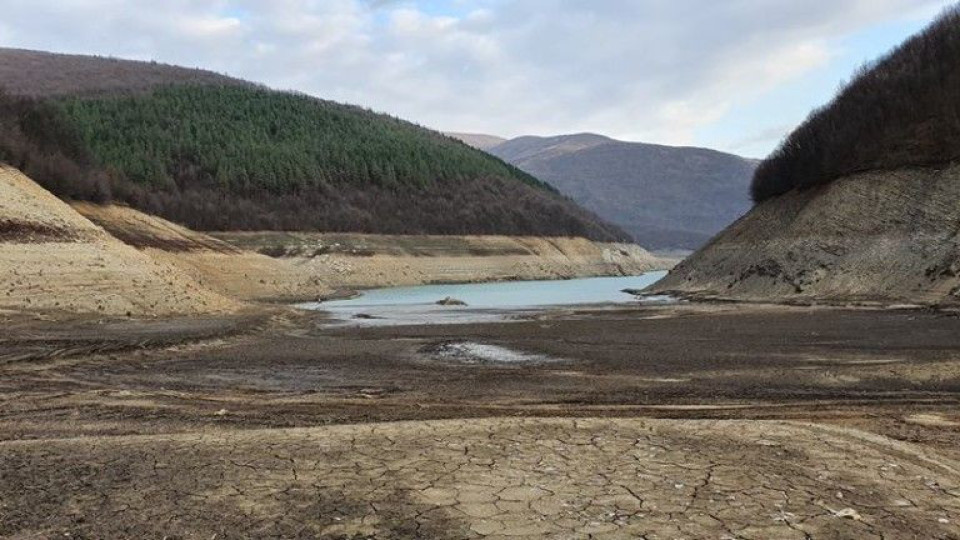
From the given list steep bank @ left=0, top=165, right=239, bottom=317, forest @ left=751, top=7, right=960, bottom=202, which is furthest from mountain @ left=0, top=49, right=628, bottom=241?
forest @ left=751, top=7, right=960, bottom=202

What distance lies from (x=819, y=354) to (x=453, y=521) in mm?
15937

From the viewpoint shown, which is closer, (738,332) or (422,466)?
(422,466)

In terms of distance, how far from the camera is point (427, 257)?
323ft

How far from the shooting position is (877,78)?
53.4 metres

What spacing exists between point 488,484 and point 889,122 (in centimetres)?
4900

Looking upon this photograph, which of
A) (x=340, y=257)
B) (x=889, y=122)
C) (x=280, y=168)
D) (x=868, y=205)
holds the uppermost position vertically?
(x=280, y=168)

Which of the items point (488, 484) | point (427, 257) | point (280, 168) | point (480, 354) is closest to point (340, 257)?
point (427, 257)

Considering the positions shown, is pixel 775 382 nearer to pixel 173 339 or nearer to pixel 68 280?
pixel 173 339

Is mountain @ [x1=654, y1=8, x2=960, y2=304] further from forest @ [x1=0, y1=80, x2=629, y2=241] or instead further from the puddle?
forest @ [x1=0, y1=80, x2=629, y2=241]

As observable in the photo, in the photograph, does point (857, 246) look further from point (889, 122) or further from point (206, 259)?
point (206, 259)

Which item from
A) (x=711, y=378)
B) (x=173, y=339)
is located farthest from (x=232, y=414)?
(x=173, y=339)

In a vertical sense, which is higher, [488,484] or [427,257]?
[427,257]

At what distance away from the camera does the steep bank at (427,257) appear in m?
86.7

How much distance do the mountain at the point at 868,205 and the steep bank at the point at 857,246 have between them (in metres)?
0.07
